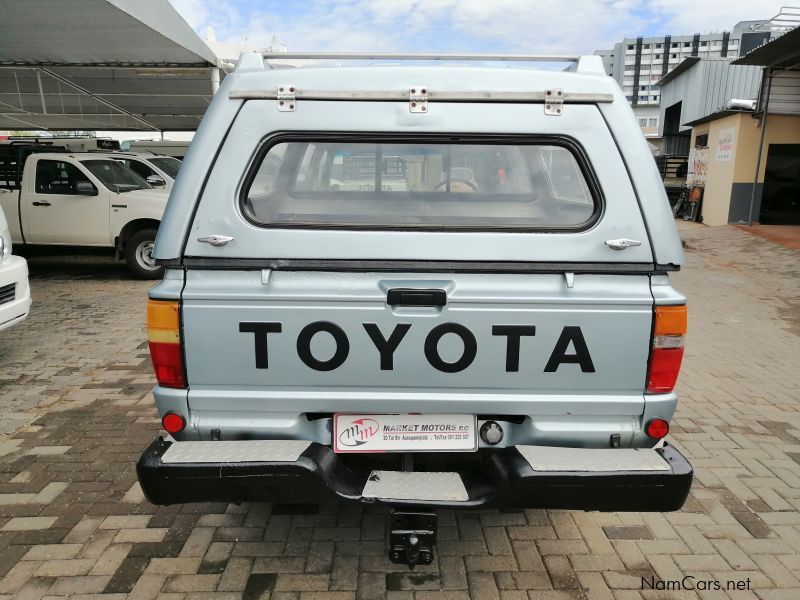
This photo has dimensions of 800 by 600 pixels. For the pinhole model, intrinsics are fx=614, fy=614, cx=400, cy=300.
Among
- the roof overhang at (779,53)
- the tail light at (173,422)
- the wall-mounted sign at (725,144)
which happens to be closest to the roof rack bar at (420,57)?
the tail light at (173,422)

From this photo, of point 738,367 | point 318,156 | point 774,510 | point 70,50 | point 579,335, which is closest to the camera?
point 579,335

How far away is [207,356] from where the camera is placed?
2230 millimetres

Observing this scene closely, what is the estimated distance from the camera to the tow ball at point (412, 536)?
7.35 feet

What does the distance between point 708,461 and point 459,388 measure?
2.24m

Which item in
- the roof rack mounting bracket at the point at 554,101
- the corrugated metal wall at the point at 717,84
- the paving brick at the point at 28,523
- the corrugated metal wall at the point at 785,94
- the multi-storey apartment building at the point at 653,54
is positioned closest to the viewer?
the roof rack mounting bracket at the point at 554,101

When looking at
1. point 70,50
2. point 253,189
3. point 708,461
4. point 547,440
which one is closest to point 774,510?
point 708,461

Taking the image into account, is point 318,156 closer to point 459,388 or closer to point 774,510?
point 459,388

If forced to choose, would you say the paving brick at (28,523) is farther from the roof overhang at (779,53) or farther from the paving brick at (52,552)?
the roof overhang at (779,53)

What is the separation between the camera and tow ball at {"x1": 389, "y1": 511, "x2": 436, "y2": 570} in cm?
224

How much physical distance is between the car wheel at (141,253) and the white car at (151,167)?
3.76 feet

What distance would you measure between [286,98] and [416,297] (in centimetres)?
87

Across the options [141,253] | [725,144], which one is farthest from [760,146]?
[141,253]

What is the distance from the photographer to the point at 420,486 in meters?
2.23

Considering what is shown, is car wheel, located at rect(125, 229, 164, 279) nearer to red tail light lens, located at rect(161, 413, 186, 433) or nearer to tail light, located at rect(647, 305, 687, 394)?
red tail light lens, located at rect(161, 413, 186, 433)
